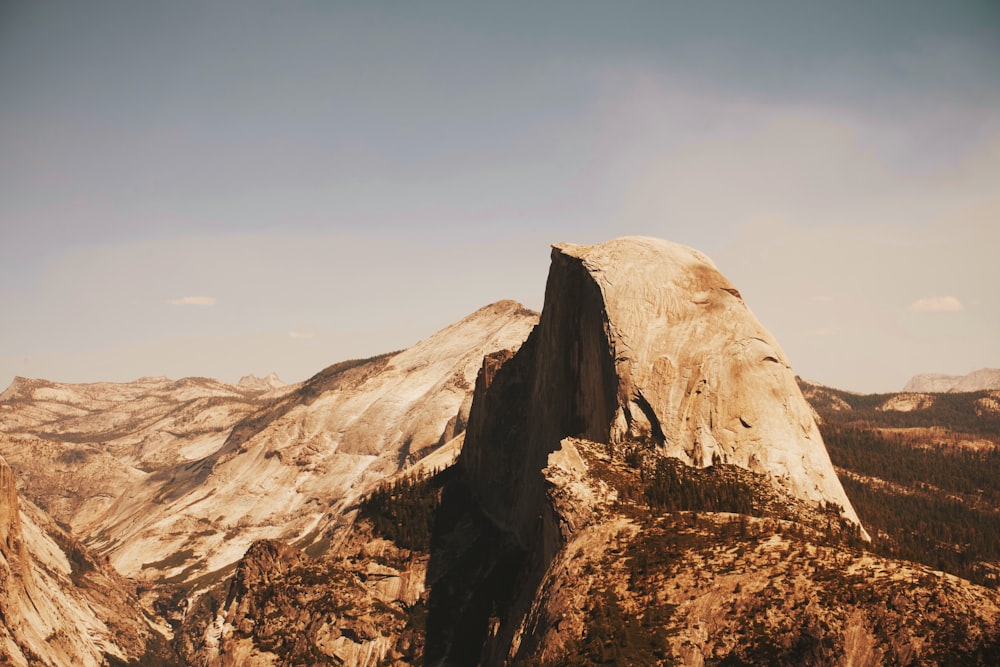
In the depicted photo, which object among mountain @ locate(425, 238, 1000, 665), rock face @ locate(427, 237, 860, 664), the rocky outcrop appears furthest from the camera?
the rocky outcrop

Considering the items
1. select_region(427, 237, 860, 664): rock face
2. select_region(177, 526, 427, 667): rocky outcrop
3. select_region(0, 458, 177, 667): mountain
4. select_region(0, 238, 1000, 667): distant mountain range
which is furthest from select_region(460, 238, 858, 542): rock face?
select_region(0, 458, 177, 667): mountain

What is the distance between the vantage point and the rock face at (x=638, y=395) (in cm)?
7569

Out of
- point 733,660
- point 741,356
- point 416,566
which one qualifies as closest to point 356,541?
point 416,566

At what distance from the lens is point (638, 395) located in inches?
3174

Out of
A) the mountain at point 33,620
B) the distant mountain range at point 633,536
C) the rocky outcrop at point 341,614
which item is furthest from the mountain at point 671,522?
the mountain at point 33,620

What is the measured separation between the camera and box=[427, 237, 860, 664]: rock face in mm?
75688

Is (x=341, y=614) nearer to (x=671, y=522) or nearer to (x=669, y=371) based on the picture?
(x=669, y=371)

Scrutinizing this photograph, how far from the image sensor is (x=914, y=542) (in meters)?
111

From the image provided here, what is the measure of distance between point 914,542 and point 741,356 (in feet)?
167

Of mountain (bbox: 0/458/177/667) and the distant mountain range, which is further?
mountain (bbox: 0/458/177/667)

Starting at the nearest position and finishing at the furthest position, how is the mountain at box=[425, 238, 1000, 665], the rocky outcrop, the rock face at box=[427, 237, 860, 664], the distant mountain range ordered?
the mountain at box=[425, 238, 1000, 665]
the distant mountain range
the rock face at box=[427, 237, 860, 664]
the rocky outcrop

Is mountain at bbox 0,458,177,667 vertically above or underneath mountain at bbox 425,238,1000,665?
underneath

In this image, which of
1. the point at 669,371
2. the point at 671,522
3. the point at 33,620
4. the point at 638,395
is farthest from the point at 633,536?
the point at 33,620

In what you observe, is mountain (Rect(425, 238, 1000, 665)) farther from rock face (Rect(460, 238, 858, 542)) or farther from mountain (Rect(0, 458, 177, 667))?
mountain (Rect(0, 458, 177, 667))
